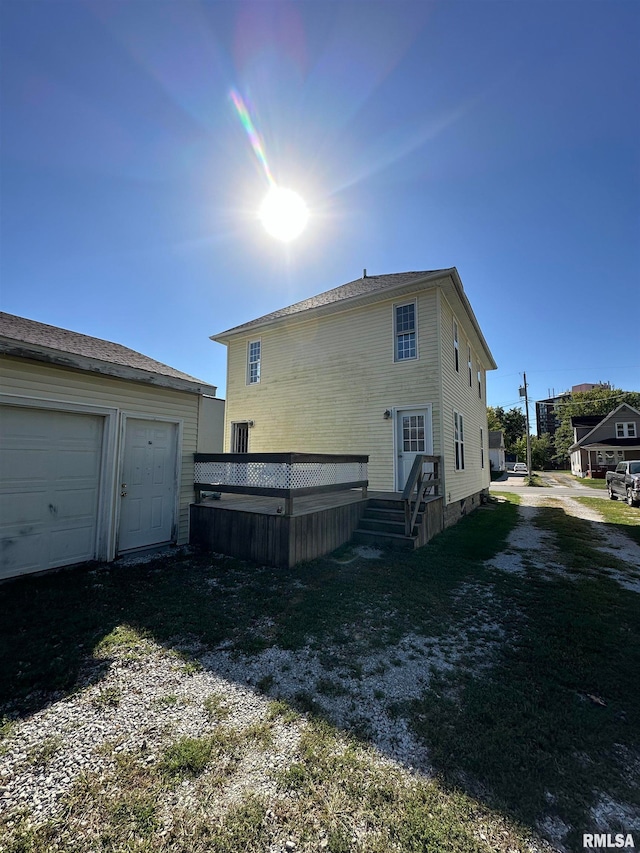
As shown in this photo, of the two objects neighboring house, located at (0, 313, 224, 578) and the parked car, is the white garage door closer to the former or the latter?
neighboring house, located at (0, 313, 224, 578)

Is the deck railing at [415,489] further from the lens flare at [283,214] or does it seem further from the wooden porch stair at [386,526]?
the lens flare at [283,214]

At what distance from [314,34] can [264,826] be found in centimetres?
1089

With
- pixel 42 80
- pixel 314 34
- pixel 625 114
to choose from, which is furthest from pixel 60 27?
pixel 625 114

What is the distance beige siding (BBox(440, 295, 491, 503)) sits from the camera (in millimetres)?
9039

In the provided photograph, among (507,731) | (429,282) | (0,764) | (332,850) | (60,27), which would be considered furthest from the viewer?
(429,282)

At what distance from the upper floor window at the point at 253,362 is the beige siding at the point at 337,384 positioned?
20 cm

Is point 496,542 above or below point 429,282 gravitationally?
below

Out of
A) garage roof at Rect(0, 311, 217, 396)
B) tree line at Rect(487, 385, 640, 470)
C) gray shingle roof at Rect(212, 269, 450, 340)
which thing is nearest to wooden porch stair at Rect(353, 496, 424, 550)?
garage roof at Rect(0, 311, 217, 396)

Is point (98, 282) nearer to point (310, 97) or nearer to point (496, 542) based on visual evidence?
point (310, 97)

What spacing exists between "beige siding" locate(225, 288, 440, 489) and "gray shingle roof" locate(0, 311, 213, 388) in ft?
14.6

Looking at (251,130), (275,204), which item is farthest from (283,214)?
(251,130)

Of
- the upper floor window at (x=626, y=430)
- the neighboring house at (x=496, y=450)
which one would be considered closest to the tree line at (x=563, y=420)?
the neighboring house at (x=496, y=450)

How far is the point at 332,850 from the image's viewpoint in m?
1.48

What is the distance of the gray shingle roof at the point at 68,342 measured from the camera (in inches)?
188
